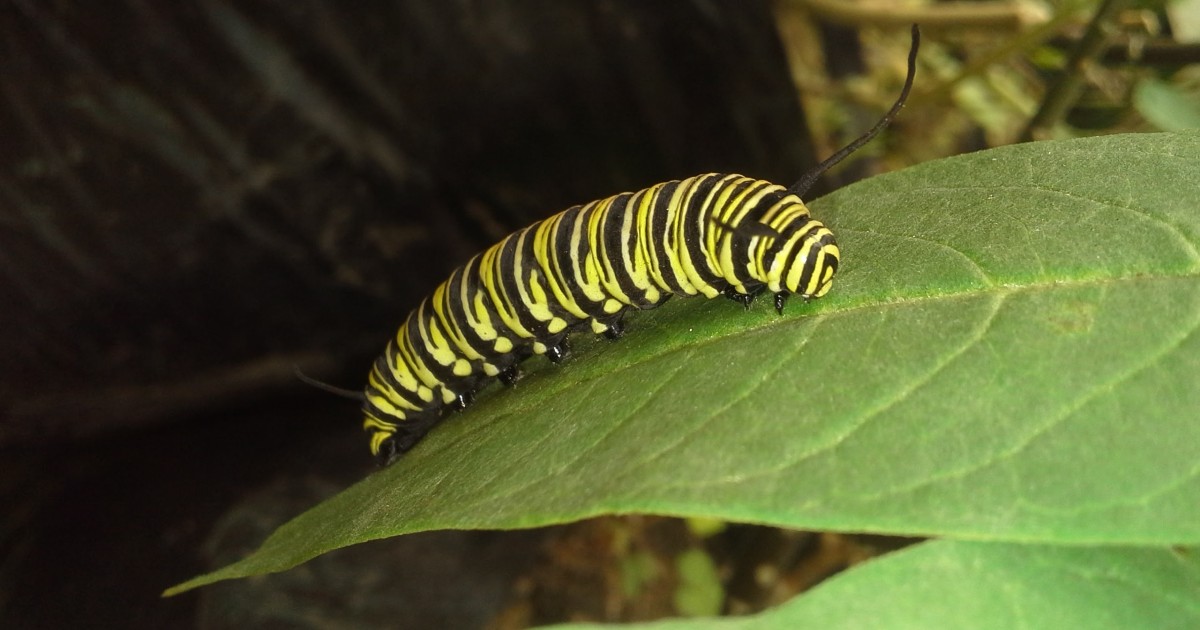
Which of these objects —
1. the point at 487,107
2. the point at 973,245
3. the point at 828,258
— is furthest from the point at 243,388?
the point at 973,245

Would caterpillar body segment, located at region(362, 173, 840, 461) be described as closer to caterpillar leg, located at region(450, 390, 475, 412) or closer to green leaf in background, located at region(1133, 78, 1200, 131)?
caterpillar leg, located at region(450, 390, 475, 412)

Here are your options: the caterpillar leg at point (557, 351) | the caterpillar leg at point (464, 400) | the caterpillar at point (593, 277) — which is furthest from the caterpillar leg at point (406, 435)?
the caterpillar leg at point (557, 351)

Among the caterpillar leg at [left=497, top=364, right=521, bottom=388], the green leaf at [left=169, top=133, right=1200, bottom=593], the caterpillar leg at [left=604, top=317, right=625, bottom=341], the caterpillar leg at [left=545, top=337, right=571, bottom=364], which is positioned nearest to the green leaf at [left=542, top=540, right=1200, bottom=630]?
the green leaf at [left=169, top=133, right=1200, bottom=593]

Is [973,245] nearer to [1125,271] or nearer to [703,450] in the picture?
[1125,271]

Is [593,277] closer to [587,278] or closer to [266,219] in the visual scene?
[587,278]

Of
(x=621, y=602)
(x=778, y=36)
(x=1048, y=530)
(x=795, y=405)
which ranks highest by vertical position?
(x=778, y=36)
